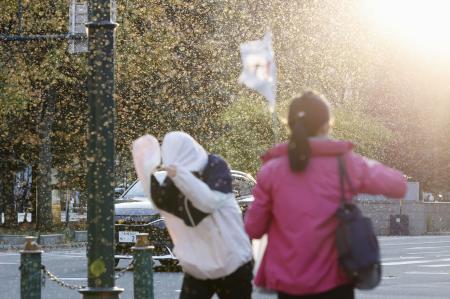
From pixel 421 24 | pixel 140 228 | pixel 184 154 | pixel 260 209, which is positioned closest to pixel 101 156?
pixel 184 154


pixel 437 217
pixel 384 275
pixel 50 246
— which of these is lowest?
pixel 437 217

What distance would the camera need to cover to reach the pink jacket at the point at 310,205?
500 centimetres

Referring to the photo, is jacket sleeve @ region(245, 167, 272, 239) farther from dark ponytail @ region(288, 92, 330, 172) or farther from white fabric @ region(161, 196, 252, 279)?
white fabric @ region(161, 196, 252, 279)

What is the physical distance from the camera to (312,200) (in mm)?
5031

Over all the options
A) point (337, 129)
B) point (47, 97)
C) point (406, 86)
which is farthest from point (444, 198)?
point (47, 97)

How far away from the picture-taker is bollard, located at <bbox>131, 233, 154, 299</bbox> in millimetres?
9133

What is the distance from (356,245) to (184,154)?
1686 millimetres

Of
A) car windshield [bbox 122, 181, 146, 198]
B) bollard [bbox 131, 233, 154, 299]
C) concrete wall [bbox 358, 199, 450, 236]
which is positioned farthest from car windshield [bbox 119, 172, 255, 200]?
concrete wall [bbox 358, 199, 450, 236]

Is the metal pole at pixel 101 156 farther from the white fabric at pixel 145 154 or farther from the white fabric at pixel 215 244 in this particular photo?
the white fabric at pixel 215 244

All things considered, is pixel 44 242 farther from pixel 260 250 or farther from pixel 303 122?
pixel 303 122

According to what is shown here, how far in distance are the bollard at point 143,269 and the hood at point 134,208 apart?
7.77m

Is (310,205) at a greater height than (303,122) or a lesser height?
lesser

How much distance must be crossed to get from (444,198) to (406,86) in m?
10.0

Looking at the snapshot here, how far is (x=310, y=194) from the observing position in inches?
198
